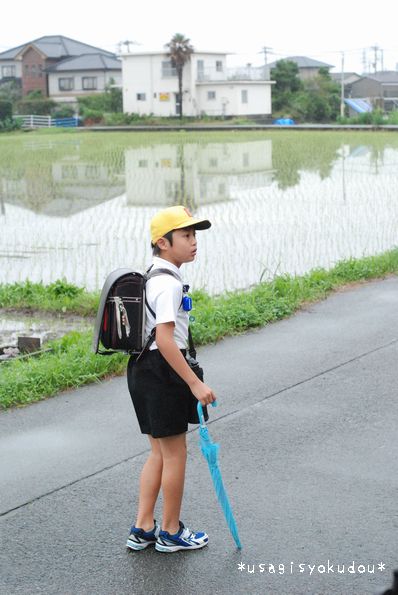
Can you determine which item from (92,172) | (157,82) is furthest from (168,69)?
(92,172)

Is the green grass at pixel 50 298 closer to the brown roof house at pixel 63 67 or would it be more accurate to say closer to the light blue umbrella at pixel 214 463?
the light blue umbrella at pixel 214 463

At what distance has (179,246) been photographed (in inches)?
136

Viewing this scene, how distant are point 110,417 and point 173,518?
1682 millimetres

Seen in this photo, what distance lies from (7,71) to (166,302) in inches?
3108

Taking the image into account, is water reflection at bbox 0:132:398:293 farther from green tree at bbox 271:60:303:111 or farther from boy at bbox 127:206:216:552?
green tree at bbox 271:60:303:111

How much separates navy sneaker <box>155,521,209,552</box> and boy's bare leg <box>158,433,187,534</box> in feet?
0.22

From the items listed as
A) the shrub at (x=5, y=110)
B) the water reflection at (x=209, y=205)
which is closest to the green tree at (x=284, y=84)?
the shrub at (x=5, y=110)

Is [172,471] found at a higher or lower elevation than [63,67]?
lower

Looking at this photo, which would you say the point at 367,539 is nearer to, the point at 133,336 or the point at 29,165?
the point at 133,336

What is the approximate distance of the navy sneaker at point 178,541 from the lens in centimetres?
354

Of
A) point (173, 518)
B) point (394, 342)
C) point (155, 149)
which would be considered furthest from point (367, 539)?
point (155, 149)

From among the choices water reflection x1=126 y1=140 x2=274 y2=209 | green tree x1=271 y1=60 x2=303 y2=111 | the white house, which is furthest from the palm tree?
water reflection x1=126 y1=140 x2=274 y2=209

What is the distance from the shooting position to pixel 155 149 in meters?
34.2

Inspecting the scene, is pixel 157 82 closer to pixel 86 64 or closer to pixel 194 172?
pixel 86 64
